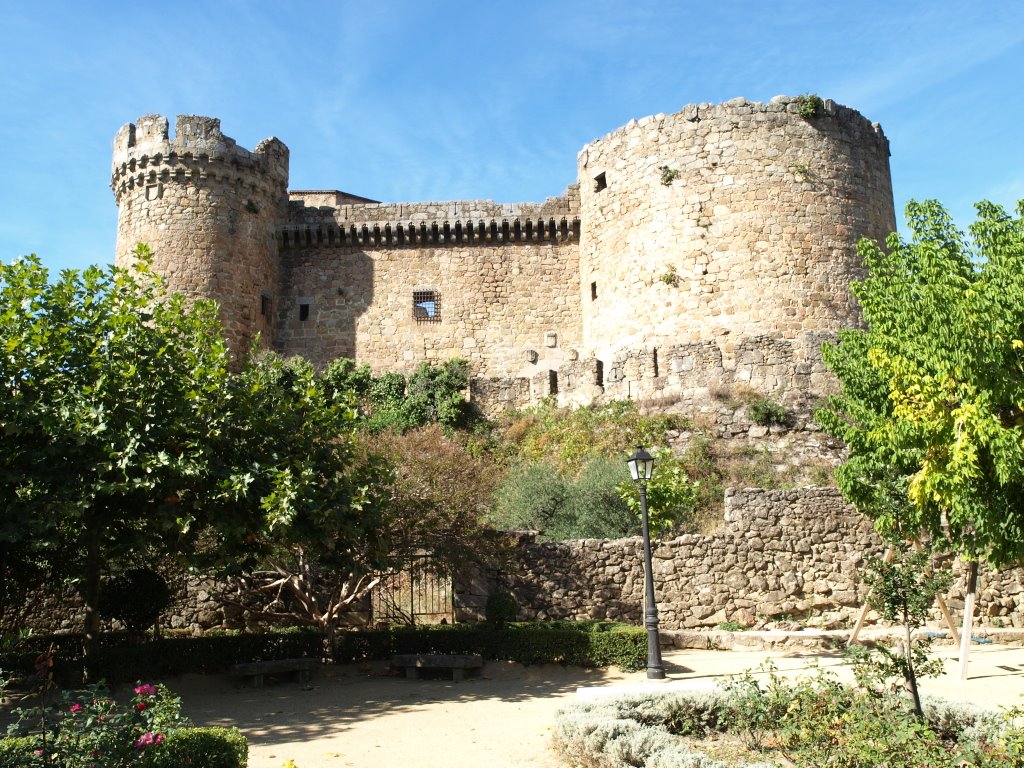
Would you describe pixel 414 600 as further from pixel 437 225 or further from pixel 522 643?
pixel 437 225

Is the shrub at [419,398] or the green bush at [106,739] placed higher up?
the shrub at [419,398]

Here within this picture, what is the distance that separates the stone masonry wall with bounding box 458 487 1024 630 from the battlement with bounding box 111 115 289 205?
16163 mm

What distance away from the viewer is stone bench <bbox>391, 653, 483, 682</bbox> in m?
12.3

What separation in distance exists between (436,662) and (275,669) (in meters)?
2.06

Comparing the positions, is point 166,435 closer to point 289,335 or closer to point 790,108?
point 289,335

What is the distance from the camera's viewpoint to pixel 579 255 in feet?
91.3

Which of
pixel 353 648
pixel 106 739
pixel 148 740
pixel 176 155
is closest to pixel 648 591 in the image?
pixel 353 648

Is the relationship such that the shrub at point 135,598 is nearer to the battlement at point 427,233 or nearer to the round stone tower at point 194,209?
the round stone tower at point 194,209

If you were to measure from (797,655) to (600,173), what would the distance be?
15975 millimetres

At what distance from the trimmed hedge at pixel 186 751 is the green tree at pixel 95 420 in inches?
157

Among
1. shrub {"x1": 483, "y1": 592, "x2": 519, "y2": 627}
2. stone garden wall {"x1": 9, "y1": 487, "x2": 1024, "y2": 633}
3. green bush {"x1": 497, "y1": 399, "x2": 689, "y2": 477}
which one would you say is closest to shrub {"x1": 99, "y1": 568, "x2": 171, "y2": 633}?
stone garden wall {"x1": 9, "y1": 487, "x2": 1024, "y2": 633}

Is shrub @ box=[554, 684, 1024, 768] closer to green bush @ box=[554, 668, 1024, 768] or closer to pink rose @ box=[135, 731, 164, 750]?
green bush @ box=[554, 668, 1024, 768]

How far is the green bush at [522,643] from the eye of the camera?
1234 cm

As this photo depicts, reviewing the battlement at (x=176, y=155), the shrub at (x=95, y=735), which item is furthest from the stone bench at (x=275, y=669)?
the battlement at (x=176, y=155)
